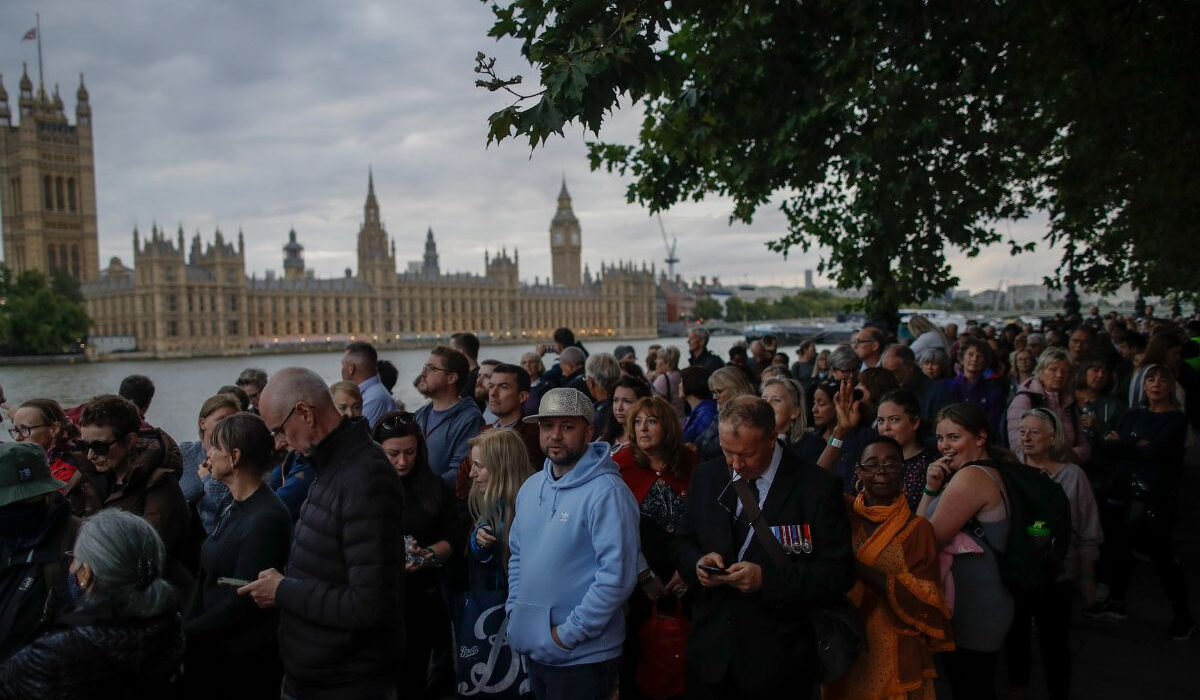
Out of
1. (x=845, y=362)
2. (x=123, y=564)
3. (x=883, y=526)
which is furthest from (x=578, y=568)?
(x=845, y=362)

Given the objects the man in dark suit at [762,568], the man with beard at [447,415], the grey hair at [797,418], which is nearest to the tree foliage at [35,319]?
the man with beard at [447,415]

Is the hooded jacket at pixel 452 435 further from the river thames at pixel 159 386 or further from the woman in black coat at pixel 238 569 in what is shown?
the river thames at pixel 159 386

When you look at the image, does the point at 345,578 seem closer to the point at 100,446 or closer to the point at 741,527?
the point at 741,527

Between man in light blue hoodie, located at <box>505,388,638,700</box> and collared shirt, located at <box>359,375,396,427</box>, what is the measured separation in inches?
100

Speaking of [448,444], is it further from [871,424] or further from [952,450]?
[952,450]

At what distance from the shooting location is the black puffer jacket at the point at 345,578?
2256 millimetres

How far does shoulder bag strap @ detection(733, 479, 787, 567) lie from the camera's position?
96.3 inches

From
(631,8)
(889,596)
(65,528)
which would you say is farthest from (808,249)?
(65,528)

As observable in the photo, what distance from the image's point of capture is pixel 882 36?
5.96 metres

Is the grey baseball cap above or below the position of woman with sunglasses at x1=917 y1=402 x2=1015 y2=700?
above

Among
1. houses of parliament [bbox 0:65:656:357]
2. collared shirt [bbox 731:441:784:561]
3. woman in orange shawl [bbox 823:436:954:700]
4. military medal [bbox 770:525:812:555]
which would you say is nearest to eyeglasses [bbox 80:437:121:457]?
collared shirt [bbox 731:441:784:561]

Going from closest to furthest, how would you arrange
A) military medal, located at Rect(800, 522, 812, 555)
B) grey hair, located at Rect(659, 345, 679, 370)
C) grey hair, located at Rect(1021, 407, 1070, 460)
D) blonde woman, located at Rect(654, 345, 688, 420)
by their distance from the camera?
1. military medal, located at Rect(800, 522, 812, 555)
2. grey hair, located at Rect(1021, 407, 1070, 460)
3. blonde woman, located at Rect(654, 345, 688, 420)
4. grey hair, located at Rect(659, 345, 679, 370)

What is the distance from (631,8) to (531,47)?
0.45 metres

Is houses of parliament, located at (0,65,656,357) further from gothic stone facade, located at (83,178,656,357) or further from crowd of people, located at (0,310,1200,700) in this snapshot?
crowd of people, located at (0,310,1200,700)
